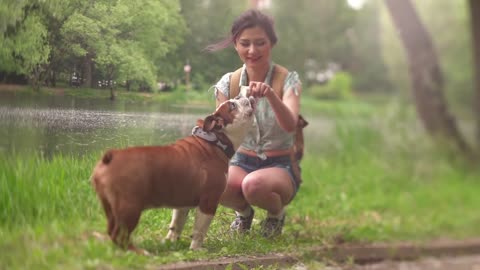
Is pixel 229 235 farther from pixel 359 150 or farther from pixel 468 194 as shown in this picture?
pixel 468 194

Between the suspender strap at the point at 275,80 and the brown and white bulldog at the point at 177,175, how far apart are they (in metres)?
0.08

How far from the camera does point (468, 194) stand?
2002 mm

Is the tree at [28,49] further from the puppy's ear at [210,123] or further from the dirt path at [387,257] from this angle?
the dirt path at [387,257]

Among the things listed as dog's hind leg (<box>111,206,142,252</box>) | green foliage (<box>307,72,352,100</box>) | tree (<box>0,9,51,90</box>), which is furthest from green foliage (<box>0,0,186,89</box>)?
green foliage (<box>307,72,352,100</box>)

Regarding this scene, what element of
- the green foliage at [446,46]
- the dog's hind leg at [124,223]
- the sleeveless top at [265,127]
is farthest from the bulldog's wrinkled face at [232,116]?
the green foliage at [446,46]

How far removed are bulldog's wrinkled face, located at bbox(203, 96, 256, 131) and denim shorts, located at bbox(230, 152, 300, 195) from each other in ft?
0.62

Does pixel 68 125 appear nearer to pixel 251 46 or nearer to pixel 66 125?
pixel 66 125

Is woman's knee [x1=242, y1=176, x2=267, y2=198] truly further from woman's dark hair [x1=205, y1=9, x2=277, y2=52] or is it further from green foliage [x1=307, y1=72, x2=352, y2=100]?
green foliage [x1=307, y1=72, x2=352, y2=100]

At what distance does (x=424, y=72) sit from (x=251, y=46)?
2.78ft

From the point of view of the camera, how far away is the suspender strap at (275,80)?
1.23 m

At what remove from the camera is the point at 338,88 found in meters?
1.85

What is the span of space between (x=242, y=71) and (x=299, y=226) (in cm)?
54

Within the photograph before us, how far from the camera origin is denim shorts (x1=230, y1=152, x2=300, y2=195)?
1.33m

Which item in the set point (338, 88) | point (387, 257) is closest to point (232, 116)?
point (338, 88)
